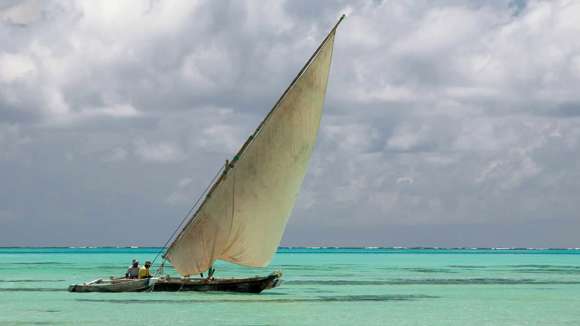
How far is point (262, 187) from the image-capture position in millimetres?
32125

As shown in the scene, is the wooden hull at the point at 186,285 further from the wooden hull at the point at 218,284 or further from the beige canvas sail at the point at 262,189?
the beige canvas sail at the point at 262,189

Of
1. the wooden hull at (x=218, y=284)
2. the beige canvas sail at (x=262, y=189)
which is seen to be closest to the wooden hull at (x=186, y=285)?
the wooden hull at (x=218, y=284)

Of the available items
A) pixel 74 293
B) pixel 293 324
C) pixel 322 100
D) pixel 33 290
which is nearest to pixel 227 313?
pixel 293 324

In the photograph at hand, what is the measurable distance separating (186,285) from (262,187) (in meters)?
5.89

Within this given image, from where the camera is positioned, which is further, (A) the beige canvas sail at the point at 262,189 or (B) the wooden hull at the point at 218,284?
(B) the wooden hull at the point at 218,284

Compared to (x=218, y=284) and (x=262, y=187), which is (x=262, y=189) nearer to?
(x=262, y=187)

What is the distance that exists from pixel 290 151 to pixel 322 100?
200 centimetres

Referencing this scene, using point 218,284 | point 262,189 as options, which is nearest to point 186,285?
point 218,284

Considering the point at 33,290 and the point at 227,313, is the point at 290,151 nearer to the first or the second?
the point at 227,313

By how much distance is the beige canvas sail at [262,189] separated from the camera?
30969mm

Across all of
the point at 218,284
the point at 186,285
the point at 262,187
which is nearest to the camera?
the point at 262,187

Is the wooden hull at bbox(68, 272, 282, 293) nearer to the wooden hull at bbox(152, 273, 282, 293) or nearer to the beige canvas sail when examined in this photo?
the wooden hull at bbox(152, 273, 282, 293)

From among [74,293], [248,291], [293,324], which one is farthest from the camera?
[74,293]

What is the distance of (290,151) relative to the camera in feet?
104
